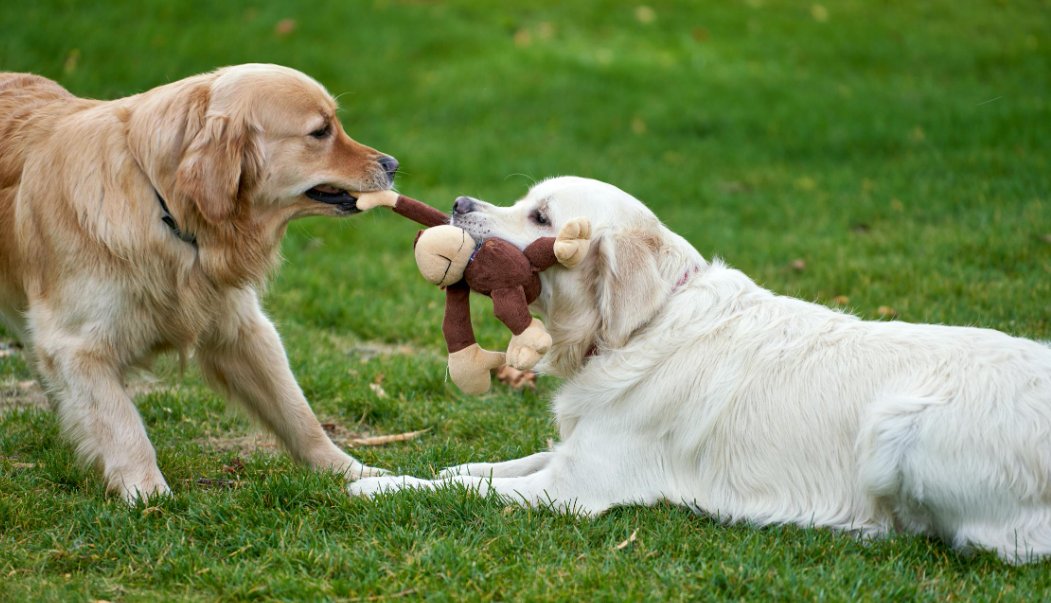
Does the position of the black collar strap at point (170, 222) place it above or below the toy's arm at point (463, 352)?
above

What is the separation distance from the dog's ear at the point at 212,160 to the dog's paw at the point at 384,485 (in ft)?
4.05

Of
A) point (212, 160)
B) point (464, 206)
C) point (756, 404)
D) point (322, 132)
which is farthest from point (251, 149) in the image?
point (756, 404)

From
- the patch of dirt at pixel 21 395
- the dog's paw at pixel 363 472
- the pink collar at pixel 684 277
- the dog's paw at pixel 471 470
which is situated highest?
the pink collar at pixel 684 277

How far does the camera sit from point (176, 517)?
410 cm

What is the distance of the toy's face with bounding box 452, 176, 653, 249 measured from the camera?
4.26 metres

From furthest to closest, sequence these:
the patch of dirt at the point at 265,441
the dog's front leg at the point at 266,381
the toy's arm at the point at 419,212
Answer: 1. the patch of dirt at the point at 265,441
2. the dog's front leg at the point at 266,381
3. the toy's arm at the point at 419,212

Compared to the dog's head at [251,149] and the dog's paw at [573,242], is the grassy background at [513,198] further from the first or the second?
the dog's head at [251,149]

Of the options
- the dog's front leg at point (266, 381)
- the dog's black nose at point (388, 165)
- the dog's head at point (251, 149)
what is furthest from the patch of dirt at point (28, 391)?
the dog's black nose at point (388, 165)

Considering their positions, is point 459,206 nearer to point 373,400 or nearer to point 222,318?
point 222,318

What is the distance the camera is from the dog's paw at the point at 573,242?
13.3 feet

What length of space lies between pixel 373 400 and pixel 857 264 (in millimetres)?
3806

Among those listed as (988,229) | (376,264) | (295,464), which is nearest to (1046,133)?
(988,229)

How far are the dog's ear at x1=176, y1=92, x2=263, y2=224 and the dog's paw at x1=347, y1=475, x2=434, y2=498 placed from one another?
123 cm

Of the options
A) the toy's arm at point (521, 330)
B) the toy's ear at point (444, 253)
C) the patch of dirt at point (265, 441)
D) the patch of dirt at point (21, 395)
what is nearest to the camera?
the toy's arm at point (521, 330)
